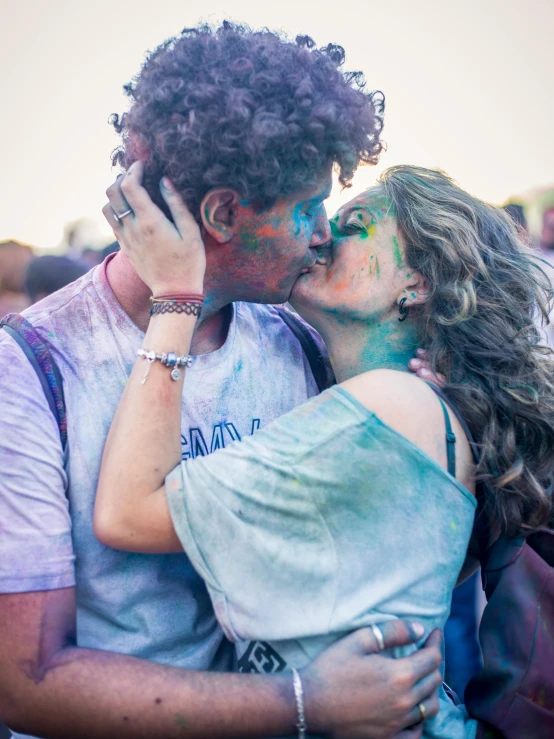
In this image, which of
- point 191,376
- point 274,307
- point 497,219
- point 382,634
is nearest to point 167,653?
point 382,634

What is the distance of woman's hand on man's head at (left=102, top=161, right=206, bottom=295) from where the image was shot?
1849 millimetres

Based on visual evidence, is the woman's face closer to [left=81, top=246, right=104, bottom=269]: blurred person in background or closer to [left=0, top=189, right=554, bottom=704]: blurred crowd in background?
[left=0, top=189, right=554, bottom=704]: blurred crowd in background

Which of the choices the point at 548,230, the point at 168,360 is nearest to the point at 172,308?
the point at 168,360

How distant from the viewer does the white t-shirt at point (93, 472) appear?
1.63 m

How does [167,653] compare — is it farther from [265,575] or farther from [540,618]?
[540,618]

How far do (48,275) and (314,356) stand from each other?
266 centimetres

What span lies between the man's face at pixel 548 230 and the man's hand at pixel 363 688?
169 inches

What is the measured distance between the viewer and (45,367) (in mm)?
1762

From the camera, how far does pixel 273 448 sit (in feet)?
5.45

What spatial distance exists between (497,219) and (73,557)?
194 centimetres

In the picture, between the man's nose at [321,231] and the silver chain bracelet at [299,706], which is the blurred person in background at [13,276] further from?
the silver chain bracelet at [299,706]

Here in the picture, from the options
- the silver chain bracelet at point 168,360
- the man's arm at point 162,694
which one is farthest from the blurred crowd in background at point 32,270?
the man's arm at point 162,694

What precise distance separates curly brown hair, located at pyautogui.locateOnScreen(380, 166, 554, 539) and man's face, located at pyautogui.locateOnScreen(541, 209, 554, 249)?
9.57ft

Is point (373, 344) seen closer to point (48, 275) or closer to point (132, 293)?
point (132, 293)
